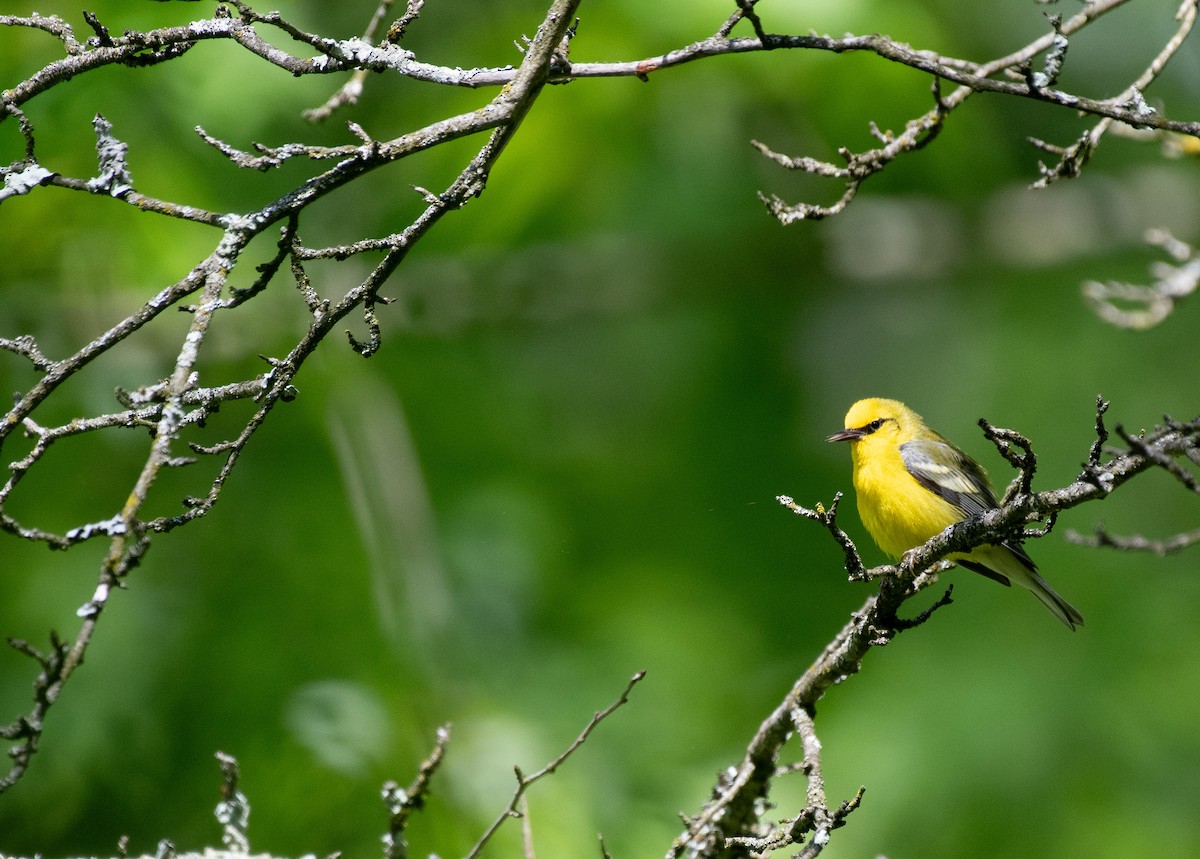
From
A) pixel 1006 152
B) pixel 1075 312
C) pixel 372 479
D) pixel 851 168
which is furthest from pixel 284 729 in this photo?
pixel 1075 312

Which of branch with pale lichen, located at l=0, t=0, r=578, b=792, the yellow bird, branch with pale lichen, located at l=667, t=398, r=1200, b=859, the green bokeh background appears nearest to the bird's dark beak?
the yellow bird

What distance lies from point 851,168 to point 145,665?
18.9ft

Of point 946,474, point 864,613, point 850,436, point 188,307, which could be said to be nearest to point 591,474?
point 850,436

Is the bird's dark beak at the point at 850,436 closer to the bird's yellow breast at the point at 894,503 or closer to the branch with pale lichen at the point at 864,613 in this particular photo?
the bird's yellow breast at the point at 894,503

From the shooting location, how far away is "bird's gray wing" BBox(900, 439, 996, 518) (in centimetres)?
558

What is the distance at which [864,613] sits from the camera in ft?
11.8

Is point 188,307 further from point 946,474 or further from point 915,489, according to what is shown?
point 946,474

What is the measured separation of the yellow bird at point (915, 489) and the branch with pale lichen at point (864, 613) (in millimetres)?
1342

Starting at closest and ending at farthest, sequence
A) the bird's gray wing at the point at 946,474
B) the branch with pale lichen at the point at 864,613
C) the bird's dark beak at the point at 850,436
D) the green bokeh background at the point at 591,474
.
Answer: the branch with pale lichen at the point at 864,613 < the bird's gray wing at the point at 946,474 < the bird's dark beak at the point at 850,436 < the green bokeh background at the point at 591,474

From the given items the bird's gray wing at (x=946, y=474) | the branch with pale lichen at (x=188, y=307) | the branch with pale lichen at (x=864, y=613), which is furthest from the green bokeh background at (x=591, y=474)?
the branch with pale lichen at (x=188, y=307)

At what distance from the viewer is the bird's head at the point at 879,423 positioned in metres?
5.76

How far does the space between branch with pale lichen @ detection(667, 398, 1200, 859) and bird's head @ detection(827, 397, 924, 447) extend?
1647 mm

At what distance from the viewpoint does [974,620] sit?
30.7 feet

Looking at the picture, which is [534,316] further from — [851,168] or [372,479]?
[851,168]
